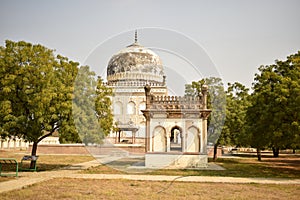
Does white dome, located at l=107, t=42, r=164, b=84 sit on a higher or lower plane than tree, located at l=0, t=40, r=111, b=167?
higher

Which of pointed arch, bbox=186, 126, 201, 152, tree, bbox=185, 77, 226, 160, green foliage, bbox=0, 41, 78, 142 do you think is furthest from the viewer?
tree, bbox=185, 77, 226, 160

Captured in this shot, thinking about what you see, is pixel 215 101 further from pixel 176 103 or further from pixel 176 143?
pixel 176 103

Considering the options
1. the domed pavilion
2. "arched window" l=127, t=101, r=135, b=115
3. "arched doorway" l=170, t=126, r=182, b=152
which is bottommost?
"arched doorway" l=170, t=126, r=182, b=152

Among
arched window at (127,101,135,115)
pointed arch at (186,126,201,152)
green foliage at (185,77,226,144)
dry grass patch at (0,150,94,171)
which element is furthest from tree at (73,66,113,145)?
arched window at (127,101,135,115)

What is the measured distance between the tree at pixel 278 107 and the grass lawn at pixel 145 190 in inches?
154

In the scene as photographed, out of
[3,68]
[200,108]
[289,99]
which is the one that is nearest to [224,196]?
[289,99]

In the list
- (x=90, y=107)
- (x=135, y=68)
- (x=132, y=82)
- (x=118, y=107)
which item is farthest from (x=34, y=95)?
(x=135, y=68)

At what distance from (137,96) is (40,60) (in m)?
32.2

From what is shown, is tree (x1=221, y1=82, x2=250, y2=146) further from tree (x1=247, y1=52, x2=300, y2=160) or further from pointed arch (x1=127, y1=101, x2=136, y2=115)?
pointed arch (x1=127, y1=101, x2=136, y2=115)

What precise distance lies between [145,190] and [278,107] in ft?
28.0

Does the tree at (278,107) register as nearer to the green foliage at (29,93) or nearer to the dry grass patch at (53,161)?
the green foliage at (29,93)

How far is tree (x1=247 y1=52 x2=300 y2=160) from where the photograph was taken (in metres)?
15.0

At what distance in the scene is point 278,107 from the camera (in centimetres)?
1573

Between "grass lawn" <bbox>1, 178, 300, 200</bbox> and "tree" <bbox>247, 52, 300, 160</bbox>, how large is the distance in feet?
12.8
